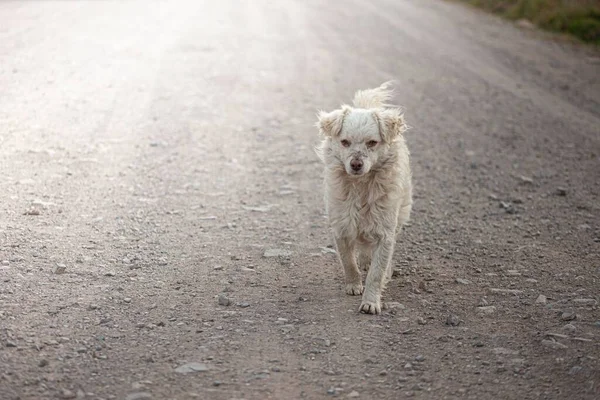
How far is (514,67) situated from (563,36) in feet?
16.2

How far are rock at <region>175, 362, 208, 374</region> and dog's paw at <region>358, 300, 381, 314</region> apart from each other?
1592 mm

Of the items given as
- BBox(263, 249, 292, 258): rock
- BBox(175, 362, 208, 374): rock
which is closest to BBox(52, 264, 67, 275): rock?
BBox(263, 249, 292, 258): rock

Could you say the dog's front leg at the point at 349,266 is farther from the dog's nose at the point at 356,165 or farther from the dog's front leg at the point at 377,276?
the dog's nose at the point at 356,165

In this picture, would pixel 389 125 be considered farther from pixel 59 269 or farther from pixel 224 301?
pixel 59 269

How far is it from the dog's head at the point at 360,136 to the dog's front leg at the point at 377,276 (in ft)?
2.01

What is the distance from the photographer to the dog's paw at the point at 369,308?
6.77 meters

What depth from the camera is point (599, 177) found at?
11.6 meters

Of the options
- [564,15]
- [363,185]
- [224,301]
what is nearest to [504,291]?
[363,185]

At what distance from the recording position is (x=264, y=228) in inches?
348

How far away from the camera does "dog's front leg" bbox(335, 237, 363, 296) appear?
286 inches

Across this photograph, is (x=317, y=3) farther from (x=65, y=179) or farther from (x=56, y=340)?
(x=56, y=340)

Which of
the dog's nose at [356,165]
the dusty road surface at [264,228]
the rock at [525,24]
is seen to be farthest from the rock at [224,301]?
the rock at [525,24]

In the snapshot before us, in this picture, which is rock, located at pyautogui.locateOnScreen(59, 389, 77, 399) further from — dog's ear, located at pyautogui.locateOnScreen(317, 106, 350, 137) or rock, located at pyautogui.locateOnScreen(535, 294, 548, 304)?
rock, located at pyautogui.locateOnScreen(535, 294, 548, 304)

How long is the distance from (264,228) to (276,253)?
76 centimetres
